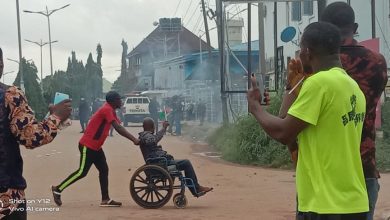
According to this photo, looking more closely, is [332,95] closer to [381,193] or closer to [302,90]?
[302,90]

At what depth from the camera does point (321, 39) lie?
3.20 m

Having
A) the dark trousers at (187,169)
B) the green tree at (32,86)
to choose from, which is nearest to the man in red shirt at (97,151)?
the dark trousers at (187,169)

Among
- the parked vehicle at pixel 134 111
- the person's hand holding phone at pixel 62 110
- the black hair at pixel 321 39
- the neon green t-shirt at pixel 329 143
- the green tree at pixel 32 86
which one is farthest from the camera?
the parked vehicle at pixel 134 111

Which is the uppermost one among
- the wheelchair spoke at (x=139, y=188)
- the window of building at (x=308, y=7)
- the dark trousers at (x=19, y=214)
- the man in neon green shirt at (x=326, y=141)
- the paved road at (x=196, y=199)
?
the window of building at (x=308, y=7)

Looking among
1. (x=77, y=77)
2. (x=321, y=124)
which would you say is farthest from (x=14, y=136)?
(x=77, y=77)

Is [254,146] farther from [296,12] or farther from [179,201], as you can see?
[296,12]

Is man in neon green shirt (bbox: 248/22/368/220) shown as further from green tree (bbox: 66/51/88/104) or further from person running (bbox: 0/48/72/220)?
green tree (bbox: 66/51/88/104)

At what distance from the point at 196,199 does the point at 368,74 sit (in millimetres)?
6061

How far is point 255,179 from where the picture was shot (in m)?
11.7

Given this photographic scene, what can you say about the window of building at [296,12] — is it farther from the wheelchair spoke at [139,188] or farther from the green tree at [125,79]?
the green tree at [125,79]

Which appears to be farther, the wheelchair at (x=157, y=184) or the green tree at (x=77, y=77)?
the green tree at (x=77, y=77)

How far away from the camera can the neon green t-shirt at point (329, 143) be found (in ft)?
10.0

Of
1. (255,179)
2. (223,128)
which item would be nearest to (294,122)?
(255,179)

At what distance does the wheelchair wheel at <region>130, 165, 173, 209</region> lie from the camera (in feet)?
28.0
